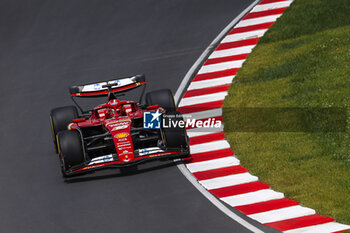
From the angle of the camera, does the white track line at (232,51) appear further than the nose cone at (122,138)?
Yes

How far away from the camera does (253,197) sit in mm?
12570

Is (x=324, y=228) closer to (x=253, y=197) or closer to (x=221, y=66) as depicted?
(x=253, y=197)

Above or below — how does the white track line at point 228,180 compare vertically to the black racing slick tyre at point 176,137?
below

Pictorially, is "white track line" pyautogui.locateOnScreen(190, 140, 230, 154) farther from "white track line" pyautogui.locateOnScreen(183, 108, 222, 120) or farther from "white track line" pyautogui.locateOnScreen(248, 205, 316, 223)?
"white track line" pyautogui.locateOnScreen(248, 205, 316, 223)

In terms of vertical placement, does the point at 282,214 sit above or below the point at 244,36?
below

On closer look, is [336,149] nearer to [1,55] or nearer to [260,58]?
[260,58]

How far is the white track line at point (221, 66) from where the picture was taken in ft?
62.5

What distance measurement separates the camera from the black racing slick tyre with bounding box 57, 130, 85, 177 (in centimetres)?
1369

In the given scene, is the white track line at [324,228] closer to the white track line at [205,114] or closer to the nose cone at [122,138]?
the nose cone at [122,138]

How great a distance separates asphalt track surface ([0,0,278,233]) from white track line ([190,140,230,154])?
0.86m

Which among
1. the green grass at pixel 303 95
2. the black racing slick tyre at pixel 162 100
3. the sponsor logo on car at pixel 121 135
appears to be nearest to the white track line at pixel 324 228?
the green grass at pixel 303 95

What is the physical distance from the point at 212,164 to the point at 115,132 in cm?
189

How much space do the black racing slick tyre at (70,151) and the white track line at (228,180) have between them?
2245 millimetres

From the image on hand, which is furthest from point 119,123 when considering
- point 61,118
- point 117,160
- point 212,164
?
point 212,164
